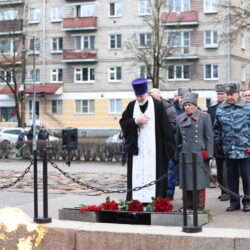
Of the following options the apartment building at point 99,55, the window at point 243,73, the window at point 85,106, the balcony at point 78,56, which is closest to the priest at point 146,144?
the apartment building at point 99,55

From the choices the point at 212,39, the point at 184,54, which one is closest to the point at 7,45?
the point at 184,54

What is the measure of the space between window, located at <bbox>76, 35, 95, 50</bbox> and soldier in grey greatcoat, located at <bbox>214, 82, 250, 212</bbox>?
160ft

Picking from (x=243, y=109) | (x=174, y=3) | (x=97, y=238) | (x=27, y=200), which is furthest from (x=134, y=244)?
(x=174, y=3)

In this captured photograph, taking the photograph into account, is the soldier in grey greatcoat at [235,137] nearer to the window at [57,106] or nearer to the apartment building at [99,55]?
the apartment building at [99,55]

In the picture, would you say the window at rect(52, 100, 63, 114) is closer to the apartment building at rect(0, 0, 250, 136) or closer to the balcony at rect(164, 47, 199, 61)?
the apartment building at rect(0, 0, 250, 136)

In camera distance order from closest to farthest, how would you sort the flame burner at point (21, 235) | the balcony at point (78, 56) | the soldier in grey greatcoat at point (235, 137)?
the flame burner at point (21, 235) < the soldier in grey greatcoat at point (235, 137) < the balcony at point (78, 56)

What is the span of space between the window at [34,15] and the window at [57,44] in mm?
2461

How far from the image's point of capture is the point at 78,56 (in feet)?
189

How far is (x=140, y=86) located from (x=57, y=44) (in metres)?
50.9

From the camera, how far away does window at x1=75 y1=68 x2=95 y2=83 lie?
191 feet

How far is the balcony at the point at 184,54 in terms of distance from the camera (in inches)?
2122

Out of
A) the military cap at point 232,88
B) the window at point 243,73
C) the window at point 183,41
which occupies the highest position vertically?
the window at point 183,41

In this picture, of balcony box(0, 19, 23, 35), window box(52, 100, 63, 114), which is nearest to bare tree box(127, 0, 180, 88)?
window box(52, 100, 63, 114)

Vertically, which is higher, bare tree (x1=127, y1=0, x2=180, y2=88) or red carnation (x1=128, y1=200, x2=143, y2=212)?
bare tree (x1=127, y1=0, x2=180, y2=88)
